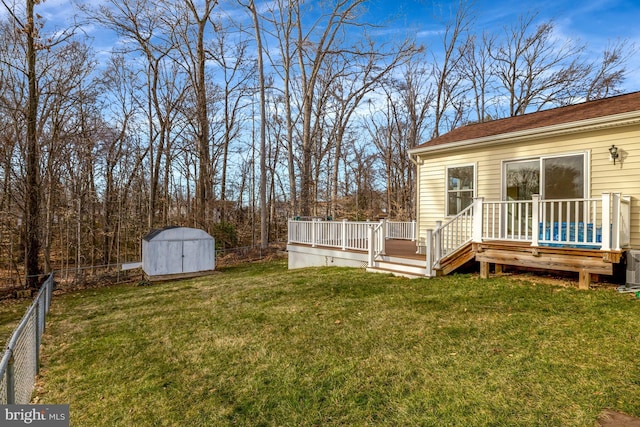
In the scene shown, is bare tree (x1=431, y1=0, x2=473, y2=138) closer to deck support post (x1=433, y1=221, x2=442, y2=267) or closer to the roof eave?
the roof eave

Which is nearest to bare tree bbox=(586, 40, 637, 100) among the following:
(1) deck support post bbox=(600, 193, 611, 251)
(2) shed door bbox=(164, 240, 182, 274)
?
(1) deck support post bbox=(600, 193, 611, 251)

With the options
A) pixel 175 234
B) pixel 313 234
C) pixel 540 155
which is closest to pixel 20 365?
pixel 313 234

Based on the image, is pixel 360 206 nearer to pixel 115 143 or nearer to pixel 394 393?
pixel 115 143

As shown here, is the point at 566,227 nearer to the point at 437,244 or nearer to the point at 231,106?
the point at 437,244

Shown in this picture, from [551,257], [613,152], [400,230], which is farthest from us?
[400,230]

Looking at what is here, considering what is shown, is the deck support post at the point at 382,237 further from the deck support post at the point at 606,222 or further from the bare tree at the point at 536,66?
the bare tree at the point at 536,66

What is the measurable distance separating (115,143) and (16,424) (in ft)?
54.8

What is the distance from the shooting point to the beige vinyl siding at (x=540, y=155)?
591 centimetres

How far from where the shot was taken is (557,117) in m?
7.29

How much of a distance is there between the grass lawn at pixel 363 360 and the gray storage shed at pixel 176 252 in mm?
4802

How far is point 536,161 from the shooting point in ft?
23.0

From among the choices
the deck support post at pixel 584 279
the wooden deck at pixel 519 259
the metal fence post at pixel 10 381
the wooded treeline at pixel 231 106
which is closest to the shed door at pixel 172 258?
the wooded treeline at pixel 231 106

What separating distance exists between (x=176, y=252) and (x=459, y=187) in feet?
29.6

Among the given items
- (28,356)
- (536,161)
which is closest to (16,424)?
(28,356)
